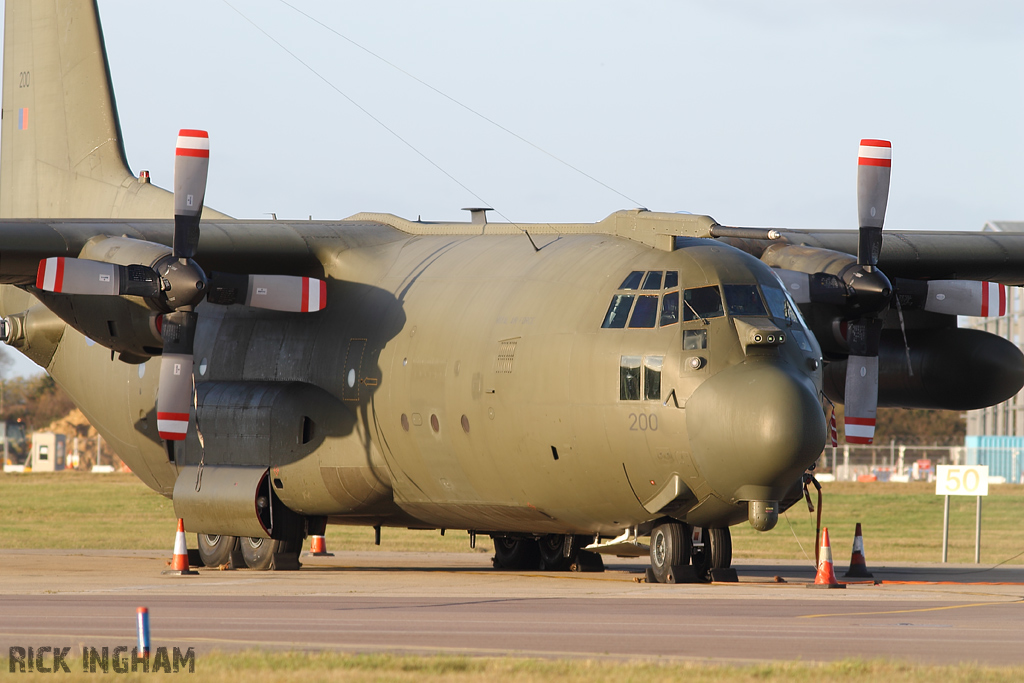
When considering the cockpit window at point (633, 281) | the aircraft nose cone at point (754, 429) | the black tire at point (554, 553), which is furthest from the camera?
the black tire at point (554, 553)

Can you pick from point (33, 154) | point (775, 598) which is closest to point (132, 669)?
point (775, 598)

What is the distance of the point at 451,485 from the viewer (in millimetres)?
19047

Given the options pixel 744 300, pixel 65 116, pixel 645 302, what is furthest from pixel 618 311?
pixel 65 116

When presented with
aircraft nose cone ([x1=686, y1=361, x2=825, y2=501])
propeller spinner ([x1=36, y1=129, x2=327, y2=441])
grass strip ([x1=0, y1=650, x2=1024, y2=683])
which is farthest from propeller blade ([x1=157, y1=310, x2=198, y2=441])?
grass strip ([x1=0, y1=650, x2=1024, y2=683])

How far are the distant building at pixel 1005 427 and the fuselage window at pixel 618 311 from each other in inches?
2070

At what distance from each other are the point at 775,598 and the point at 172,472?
11112 millimetres

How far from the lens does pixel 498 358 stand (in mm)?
17922

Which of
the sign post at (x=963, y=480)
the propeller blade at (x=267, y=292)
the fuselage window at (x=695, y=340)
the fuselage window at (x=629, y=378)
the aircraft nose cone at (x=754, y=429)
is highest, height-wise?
the propeller blade at (x=267, y=292)

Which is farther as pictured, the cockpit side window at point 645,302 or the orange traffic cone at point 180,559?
the orange traffic cone at point 180,559

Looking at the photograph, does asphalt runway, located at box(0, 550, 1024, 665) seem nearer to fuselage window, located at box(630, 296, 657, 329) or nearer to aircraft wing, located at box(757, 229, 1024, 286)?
fuselage window, located at box(630, 296, 657, 329)

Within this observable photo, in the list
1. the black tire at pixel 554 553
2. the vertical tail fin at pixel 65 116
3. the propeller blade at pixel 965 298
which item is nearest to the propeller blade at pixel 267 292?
the black tire at pixel 554 553

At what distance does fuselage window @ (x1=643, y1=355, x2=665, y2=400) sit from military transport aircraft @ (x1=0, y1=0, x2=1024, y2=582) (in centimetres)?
4

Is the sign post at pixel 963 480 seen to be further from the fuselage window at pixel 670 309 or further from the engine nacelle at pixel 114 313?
the engine nacelle at pixel 114 313

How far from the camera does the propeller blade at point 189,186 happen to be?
62.1ft
